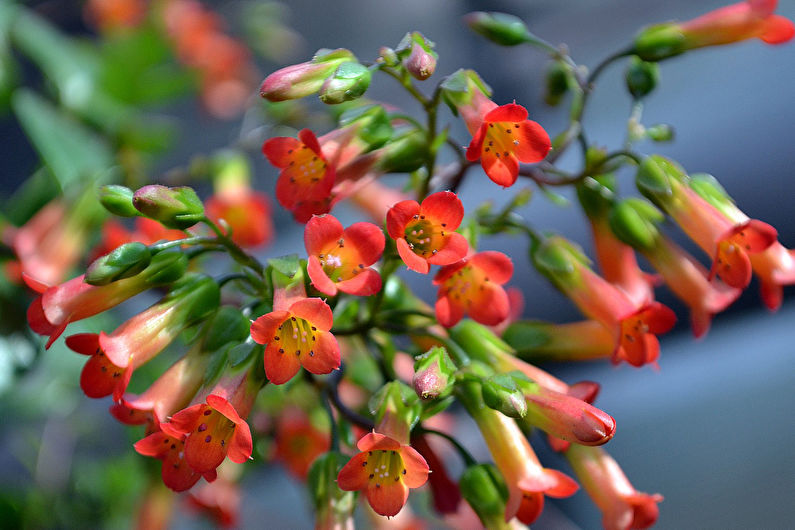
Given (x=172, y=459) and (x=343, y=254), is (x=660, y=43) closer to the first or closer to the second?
(x=343, y=254)

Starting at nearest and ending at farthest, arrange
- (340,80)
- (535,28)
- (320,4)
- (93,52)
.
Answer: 1. (340,80)
2. (93,52)
3. (535,28)
4. (320,4)

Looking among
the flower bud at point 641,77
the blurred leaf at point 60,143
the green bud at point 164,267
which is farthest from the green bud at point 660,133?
the blurred leaf at point 60,143

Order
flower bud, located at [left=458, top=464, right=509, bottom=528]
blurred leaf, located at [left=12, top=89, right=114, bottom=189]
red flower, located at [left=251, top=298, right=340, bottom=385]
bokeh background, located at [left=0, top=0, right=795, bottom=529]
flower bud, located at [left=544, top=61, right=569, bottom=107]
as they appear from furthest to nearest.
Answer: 1. bokeh background, located at [left=0, top=0, right=795, bottom=529]
2. blurred leaf, located at [left=12, top=89, right=114, bottom=189]
3. flower bud, located at [left=544, top=61, right=569, bottom=107]
4. flower bud, located at [left=458, top=464, right=509, bottom=528]
5. red flower, located at [left=251, top=298, right=340, bottom=385]

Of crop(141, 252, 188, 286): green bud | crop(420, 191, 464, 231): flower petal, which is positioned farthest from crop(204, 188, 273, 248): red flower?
crop(420, 191, 464, 231): flower petal

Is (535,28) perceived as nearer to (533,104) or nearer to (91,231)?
(533,104)

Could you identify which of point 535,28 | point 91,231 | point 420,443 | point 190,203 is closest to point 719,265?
point 420,443

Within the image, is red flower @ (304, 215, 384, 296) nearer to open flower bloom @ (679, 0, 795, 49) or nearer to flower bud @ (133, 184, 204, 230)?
flower bud @ (133, 184, 204, 230)
